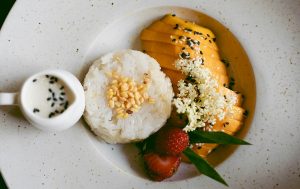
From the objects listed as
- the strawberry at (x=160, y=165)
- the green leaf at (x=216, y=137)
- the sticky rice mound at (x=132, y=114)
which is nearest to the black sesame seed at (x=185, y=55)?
the sticky rice mound at (x=132, y=114)

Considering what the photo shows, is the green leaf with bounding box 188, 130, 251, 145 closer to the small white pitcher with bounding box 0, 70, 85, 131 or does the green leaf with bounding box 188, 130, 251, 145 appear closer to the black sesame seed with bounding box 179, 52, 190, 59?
the black sesame seed with bounding box 179, 52, 190, 59

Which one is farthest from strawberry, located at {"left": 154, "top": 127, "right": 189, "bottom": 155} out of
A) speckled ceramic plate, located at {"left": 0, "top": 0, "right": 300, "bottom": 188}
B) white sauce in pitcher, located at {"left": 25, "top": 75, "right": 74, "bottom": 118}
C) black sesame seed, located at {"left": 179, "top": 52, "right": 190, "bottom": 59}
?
white sauce in pitcher, located at {"left": 25, "top": 75, "right": 74, "bottom": 118}

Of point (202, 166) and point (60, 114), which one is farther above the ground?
point (60, 114)

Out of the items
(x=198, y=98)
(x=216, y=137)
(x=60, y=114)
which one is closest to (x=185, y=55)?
(x=198, y=98)

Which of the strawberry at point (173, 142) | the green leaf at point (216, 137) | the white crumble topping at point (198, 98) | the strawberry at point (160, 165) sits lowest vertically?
the strawberry at point (160, 165)

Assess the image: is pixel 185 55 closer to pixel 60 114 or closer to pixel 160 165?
pixel 160 165

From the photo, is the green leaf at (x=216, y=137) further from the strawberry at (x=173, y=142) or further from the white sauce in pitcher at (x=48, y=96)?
the white sauce in pitcher at (x=48, y=96)
